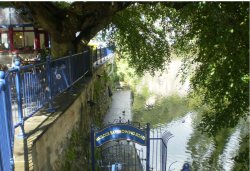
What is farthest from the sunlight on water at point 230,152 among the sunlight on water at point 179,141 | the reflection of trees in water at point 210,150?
the sunlight on water at point 179,141

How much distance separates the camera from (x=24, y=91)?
5059mm

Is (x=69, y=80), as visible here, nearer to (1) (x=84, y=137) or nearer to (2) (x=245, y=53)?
(1) (x=84, y=137)

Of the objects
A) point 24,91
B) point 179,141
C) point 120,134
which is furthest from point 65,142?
point 179,141

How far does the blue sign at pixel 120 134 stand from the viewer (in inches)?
289

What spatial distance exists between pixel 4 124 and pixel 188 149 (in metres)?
15.0

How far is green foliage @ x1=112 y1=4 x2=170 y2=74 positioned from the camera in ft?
51.9

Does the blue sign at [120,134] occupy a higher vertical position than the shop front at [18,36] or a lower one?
lower

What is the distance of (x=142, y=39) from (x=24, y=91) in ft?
39.4

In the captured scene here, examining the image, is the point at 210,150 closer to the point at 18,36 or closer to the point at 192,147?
the point at 192,147

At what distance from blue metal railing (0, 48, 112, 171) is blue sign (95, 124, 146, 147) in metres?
1.59

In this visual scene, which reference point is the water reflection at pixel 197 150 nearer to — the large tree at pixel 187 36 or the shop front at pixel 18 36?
the large tree at pixel 187 36

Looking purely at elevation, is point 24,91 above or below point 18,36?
below

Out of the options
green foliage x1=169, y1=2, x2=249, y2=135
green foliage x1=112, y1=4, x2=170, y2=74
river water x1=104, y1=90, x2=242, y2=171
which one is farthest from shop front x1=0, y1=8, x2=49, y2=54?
green foliage x1=169, y1=2, x2=249, y2=135

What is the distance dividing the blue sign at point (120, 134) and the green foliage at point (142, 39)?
9.30m
